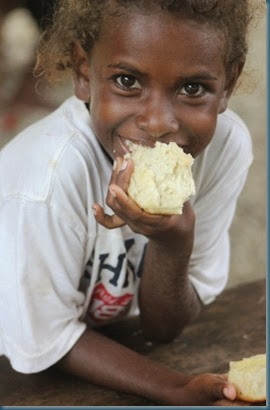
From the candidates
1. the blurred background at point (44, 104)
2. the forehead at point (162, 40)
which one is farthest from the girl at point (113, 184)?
the blurred background at point (44, 104)

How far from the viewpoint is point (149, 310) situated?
1.53 m

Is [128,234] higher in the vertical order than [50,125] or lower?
lower

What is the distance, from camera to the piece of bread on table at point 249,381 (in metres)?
1.33

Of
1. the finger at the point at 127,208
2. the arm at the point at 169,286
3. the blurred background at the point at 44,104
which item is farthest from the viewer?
the blurred background at the point at 44,104

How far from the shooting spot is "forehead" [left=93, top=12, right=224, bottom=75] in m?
1.16

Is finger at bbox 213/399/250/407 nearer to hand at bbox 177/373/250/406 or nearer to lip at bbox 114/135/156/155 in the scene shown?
hand at bbox 177/373/250/406

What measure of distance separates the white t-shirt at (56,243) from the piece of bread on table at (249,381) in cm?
26

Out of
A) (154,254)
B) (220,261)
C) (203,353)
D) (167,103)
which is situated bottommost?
(203,353)

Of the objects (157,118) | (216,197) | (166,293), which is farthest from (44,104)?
(157,118)

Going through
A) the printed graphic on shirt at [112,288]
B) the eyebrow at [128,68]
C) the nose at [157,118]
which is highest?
the eyebrow at [128,68]

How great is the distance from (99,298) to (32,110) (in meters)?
1.50

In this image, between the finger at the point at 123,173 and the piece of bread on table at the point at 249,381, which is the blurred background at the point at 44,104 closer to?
the piece of bread on table at the point at 249,381

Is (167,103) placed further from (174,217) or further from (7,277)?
(7,277)

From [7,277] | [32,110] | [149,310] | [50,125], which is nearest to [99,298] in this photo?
[149,310]
